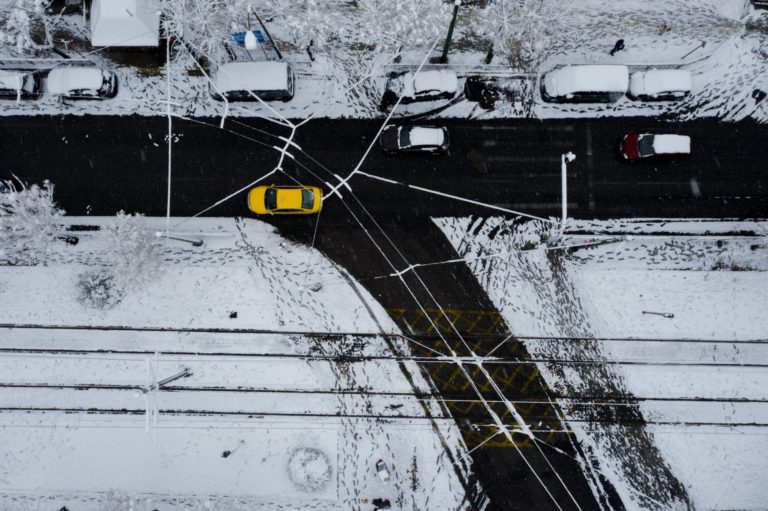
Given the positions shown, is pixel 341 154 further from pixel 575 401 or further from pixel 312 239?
pixel 575 401

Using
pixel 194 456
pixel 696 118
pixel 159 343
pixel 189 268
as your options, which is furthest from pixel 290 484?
pixel 696 118

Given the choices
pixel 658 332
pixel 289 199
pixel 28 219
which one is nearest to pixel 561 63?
pixel 658 332

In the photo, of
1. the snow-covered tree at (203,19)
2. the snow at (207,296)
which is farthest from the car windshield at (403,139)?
the snow-covered tree at (203,19)

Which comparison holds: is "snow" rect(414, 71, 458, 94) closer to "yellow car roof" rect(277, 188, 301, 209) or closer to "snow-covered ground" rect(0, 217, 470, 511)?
"yellow car roof" rect(277, 188, 301, 209)

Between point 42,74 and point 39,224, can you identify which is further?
point 42,74

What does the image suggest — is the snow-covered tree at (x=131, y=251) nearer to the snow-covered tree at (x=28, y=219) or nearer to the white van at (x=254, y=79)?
the snow-covered tree at (x=28, y=219)

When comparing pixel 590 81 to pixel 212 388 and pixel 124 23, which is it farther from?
pixel 212 388

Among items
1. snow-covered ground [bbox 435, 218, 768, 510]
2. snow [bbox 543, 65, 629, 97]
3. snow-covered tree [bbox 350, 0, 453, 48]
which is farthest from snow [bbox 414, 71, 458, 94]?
snow-covered ground [bbox 435, 218, 768, 510]
